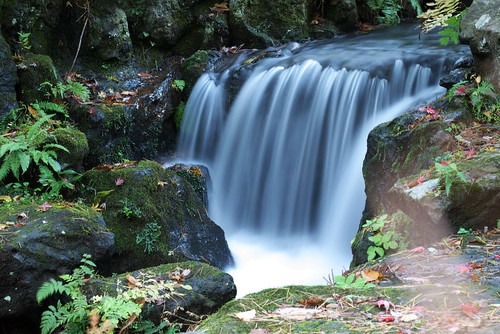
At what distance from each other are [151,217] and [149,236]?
0.71ft

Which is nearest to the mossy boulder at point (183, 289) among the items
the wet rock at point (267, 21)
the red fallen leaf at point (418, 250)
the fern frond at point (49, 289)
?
the fern frond at point (49, 289)

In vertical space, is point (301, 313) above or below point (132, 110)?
below

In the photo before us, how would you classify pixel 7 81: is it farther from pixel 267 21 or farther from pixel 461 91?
pixel 461 91

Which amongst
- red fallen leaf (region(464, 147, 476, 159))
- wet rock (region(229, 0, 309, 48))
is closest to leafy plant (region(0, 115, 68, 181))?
red fallen leaf (region(464, 147, 476, 159))

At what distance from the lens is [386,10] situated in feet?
37.7

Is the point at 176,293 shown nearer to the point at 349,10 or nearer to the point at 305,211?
the point at 305,211

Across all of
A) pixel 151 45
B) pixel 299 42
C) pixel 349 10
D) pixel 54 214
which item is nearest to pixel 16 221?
pixel 54 214

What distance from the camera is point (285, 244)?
6742mm

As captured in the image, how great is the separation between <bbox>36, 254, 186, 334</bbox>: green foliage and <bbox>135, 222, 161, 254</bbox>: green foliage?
128cm

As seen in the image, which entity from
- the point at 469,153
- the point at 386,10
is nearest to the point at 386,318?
the point at 469,153

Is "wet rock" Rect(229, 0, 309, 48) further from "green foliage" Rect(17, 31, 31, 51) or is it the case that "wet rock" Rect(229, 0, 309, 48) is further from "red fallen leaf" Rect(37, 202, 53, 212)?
"red fallen leaf" Rect(37, 202, 53, 212)

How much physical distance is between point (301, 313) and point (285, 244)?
440 cm

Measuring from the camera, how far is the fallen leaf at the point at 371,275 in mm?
3111

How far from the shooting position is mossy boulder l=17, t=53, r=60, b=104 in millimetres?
6797
